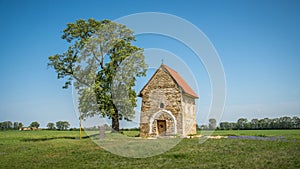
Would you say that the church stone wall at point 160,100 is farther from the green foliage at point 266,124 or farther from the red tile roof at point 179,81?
the green foliage at point 266,124

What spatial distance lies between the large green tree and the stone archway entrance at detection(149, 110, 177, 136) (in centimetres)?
334

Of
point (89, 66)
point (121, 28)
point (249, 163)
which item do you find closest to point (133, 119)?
point (89, 66)

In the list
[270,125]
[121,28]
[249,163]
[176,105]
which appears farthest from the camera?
[270,125]

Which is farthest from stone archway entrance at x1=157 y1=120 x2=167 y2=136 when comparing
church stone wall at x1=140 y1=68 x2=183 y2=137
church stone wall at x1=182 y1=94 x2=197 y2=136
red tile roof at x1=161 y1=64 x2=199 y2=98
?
red tile roof at x1=161 y1=64 x2=199 y2=98

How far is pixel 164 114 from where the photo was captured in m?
30.7

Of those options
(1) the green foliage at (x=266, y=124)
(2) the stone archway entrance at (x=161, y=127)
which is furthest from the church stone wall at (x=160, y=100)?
(1) the green foliage at (x=266, y=124)

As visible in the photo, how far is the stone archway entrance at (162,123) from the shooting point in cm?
3028

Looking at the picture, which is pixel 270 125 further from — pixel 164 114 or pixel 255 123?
pixel 164 114

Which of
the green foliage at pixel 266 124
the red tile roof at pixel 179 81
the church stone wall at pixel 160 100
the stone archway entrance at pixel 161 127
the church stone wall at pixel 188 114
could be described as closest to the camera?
the church stone wall at pixel 160 100

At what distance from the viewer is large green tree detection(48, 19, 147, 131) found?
1224 inches

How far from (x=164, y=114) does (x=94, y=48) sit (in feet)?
34.7

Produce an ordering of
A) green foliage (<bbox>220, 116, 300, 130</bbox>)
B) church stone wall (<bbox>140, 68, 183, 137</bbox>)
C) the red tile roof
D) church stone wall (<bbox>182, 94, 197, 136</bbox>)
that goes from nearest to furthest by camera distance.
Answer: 1. church stone wall (<bbox>140, 68, 183, 137</bbox>)
2. church stone wall (<bbox>182, 94, 197, 136</bbox>)
3. the red tile roof
4. green foliage (<bbox>220, 116, 300, 130</bbox>)

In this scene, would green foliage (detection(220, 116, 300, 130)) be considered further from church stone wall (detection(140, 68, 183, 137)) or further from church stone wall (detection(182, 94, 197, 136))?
church stone wall (detection(140, 68, 183, 137))

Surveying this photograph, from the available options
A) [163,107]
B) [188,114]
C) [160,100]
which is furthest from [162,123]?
[188,114]
